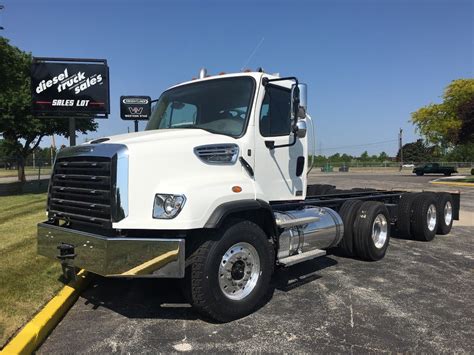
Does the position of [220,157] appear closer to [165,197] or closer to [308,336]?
[165,197]

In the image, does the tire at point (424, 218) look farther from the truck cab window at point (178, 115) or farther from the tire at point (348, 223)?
the truck cab window at point (178, 115)

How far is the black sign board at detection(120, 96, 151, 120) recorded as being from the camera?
7371mm

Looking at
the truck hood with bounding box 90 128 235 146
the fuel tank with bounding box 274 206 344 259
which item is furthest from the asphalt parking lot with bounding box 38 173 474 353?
the truck hood with bounding box 90 128 235 146

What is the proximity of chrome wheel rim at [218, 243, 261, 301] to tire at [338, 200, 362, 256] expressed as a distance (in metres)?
2.85

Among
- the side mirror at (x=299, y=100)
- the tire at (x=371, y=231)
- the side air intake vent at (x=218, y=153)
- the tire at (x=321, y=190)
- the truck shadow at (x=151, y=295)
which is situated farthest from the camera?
the tire at (x=321, y=190)

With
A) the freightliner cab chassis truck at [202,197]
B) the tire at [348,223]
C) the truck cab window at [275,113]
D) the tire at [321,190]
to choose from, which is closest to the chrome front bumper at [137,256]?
the freightliner cab chassis truck at [202,197]

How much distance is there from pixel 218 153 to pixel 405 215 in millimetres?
5912

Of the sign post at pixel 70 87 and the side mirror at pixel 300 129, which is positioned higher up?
the sign post at pixel 70 87

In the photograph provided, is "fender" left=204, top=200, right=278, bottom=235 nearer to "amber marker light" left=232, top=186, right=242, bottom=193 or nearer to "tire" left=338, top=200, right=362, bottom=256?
"amber marker light" left=232, top=186, right=242, bottom=193

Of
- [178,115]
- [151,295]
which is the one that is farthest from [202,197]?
[151,295]

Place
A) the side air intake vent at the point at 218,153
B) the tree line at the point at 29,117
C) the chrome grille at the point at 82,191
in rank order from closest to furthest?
the chrome grille at the point at 82,191
the side air intake vent at the point at 218,153
the tree line at the point at 29,117

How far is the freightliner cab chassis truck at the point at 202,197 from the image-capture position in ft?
14.1

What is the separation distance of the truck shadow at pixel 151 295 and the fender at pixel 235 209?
1.09 metres

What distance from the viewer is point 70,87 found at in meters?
15.6
